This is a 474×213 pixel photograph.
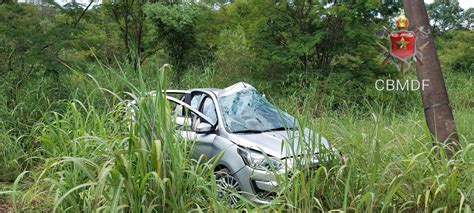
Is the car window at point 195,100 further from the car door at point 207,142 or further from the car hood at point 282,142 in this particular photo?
the car hood at point 282,142

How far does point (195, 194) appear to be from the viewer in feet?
9.51

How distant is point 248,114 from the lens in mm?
5312

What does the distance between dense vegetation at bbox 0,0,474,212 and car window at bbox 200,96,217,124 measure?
900 mm

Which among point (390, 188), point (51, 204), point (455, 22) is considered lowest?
point (51, 204)

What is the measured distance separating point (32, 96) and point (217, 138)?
12.6 ft

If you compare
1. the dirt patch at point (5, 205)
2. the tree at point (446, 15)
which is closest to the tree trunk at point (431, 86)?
the dirt patch at point (5, 205)

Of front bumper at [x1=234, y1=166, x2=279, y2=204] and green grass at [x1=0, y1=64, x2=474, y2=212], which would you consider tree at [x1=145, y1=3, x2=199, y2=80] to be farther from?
green grass at [x1=0, y1=64, x2=474, y2=212]

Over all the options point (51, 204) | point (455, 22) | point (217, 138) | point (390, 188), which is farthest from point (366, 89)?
point (455, 22)

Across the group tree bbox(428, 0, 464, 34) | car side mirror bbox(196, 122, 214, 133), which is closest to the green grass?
car side mirror bbox(196, 122, 214, 133)

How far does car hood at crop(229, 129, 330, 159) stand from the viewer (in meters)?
3.00

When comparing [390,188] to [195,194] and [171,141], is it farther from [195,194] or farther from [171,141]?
[171,141]

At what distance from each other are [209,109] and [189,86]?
5.71m

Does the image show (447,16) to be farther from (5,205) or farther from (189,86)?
(5,205)

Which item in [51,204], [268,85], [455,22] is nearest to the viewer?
[51,204]
